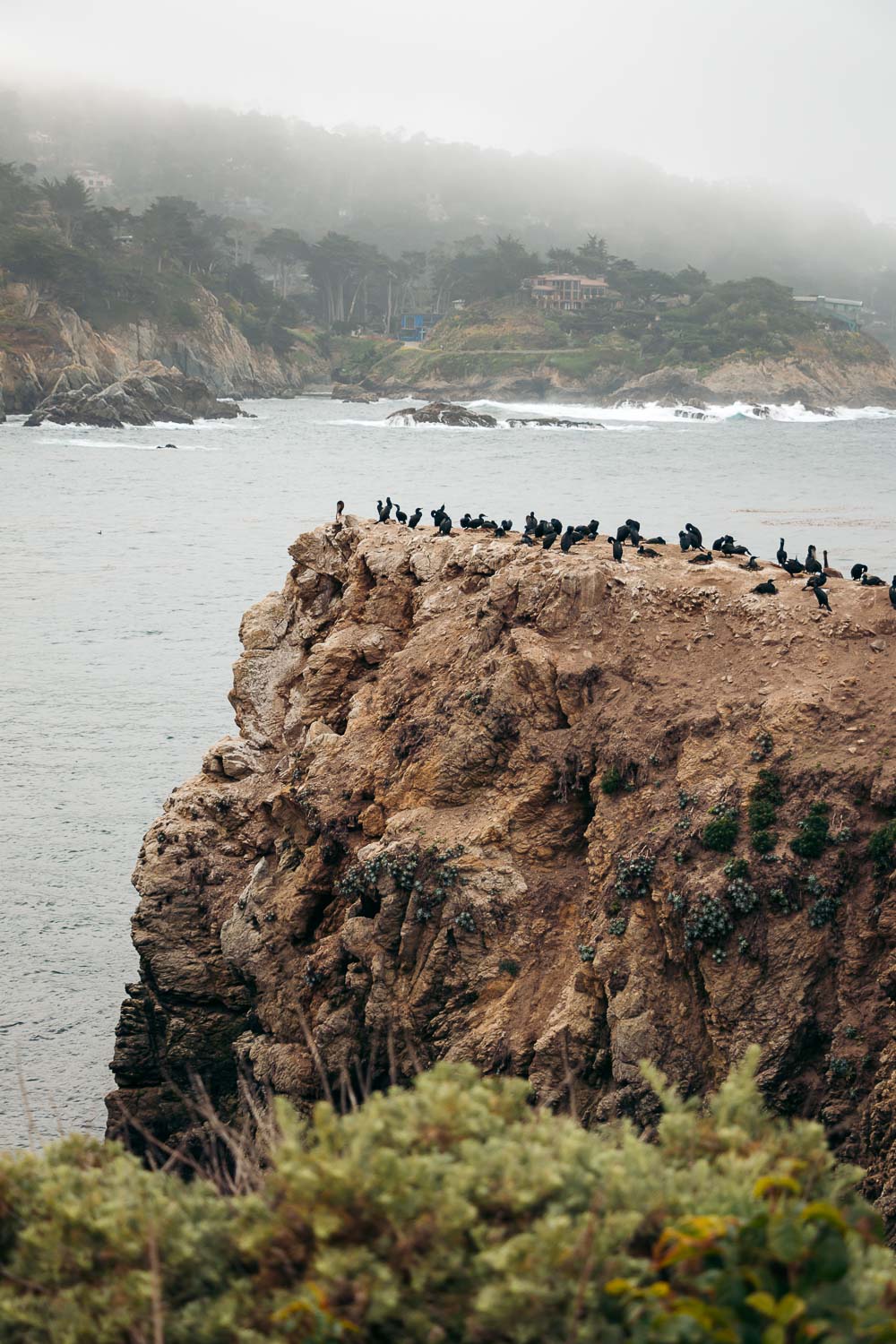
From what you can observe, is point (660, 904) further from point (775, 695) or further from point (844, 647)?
point (844, 647)

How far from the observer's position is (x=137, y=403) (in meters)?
134

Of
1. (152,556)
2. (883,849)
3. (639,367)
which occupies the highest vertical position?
(639,367)

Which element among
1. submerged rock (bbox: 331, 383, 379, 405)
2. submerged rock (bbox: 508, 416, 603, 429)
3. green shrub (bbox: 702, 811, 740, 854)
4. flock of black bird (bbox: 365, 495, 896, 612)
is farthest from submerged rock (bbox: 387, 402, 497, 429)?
green shrub (bbox: 702, 811, 740, 854)

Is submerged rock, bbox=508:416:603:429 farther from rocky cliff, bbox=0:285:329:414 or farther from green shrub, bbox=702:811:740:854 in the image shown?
green shrub, bbox=702:811:740:854

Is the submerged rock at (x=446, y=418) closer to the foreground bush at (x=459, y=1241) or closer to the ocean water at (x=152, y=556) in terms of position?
the ocean water at (x=152, y=556)

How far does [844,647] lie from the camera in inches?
787

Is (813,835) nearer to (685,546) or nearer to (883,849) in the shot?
(883,849)

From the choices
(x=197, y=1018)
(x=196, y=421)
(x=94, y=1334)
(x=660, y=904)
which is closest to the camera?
(x=94, y=1334)

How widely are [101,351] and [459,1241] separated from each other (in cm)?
15029

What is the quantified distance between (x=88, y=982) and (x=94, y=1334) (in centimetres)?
1885

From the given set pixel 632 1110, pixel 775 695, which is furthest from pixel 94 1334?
pixel 775 695

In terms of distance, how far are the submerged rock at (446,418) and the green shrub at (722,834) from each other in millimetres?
131730

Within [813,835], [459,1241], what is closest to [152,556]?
[813,835]

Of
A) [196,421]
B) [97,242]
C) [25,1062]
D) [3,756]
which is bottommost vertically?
[25,1062]
